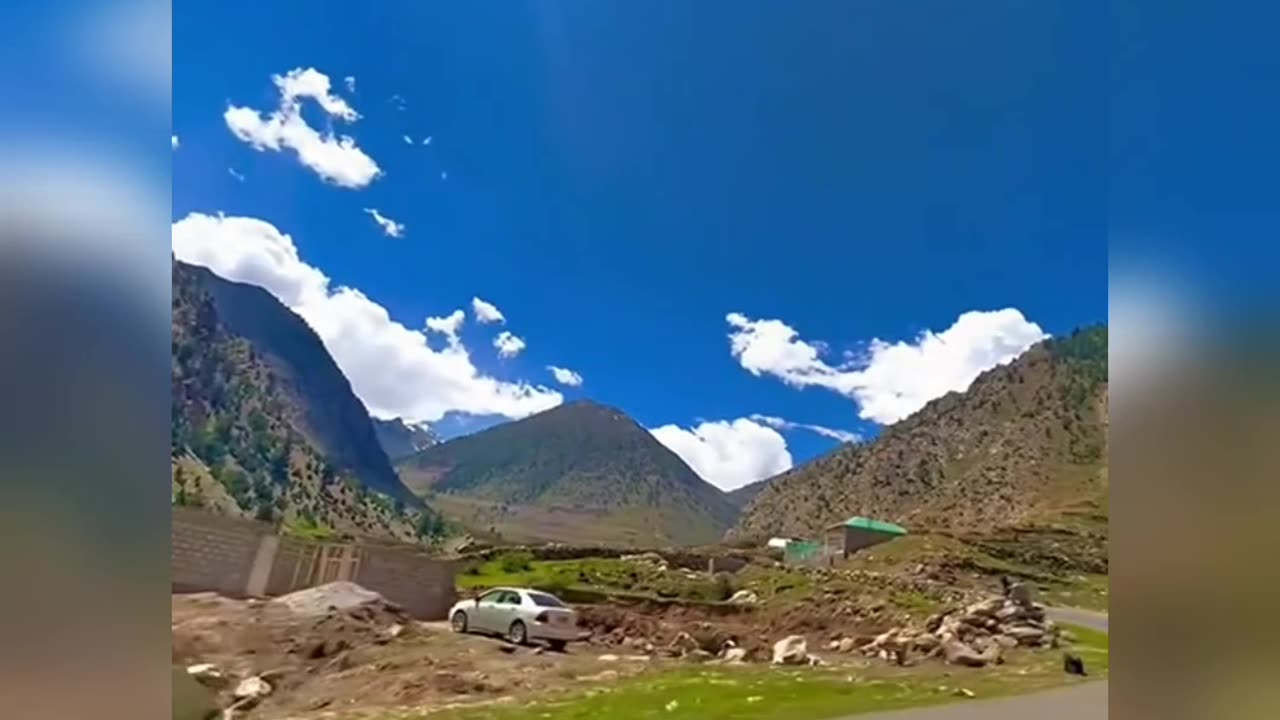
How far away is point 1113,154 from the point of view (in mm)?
1673

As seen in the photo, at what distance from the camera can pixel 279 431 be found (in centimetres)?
373

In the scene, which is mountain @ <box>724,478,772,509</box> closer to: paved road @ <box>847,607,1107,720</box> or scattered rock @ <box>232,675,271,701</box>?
paved road @ <box>847,607,1107,720</box>

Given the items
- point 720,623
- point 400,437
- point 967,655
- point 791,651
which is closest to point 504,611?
point 400,437

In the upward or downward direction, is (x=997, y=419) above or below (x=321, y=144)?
below

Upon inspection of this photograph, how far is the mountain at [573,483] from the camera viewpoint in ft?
13.4

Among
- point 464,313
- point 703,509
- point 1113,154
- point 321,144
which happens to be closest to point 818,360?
point 703,509

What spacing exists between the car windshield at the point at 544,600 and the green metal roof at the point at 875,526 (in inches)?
57.1

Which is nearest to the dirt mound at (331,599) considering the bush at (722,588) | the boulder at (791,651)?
the bush at (722,588)

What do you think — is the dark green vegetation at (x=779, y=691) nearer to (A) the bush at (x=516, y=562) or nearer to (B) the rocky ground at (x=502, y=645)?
(B) the rocky ground at (x=502, y=645)

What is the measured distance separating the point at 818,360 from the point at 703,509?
0.82 m

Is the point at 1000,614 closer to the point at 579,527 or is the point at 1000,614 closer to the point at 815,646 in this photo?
the point at 815,646

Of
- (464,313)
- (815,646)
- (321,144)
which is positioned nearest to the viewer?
(321,144)

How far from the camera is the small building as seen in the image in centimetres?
488

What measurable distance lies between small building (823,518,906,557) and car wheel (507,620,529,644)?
4.93 feet
